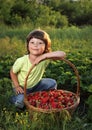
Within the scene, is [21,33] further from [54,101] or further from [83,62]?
[54,101]

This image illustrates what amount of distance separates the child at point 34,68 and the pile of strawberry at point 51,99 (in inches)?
7.0

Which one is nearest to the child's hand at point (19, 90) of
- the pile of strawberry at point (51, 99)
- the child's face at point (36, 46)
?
the pile of strawberry at point (51, 99)

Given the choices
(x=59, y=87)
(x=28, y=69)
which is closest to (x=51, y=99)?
(x=28, y=69)

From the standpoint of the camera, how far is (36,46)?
14.8 ft

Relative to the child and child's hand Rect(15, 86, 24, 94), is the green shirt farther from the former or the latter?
child's hand Rect(15, 86, 24, 94)

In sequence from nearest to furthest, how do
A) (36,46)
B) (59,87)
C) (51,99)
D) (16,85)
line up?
1. (51,99)
2. (36,46)
3. (16,85)
4. (59,87)

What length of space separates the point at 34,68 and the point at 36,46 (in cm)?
29

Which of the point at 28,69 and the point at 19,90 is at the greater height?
the point at 28,69

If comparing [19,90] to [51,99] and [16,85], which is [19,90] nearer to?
[16,85]

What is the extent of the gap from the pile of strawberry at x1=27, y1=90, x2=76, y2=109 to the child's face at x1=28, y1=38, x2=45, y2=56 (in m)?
0.47

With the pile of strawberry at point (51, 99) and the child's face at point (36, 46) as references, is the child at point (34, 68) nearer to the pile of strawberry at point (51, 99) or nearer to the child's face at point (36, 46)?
the child's face at point (36, 46)

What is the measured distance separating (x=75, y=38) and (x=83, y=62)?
4.42 meters

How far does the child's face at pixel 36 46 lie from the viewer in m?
4.50

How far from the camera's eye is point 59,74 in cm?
546
